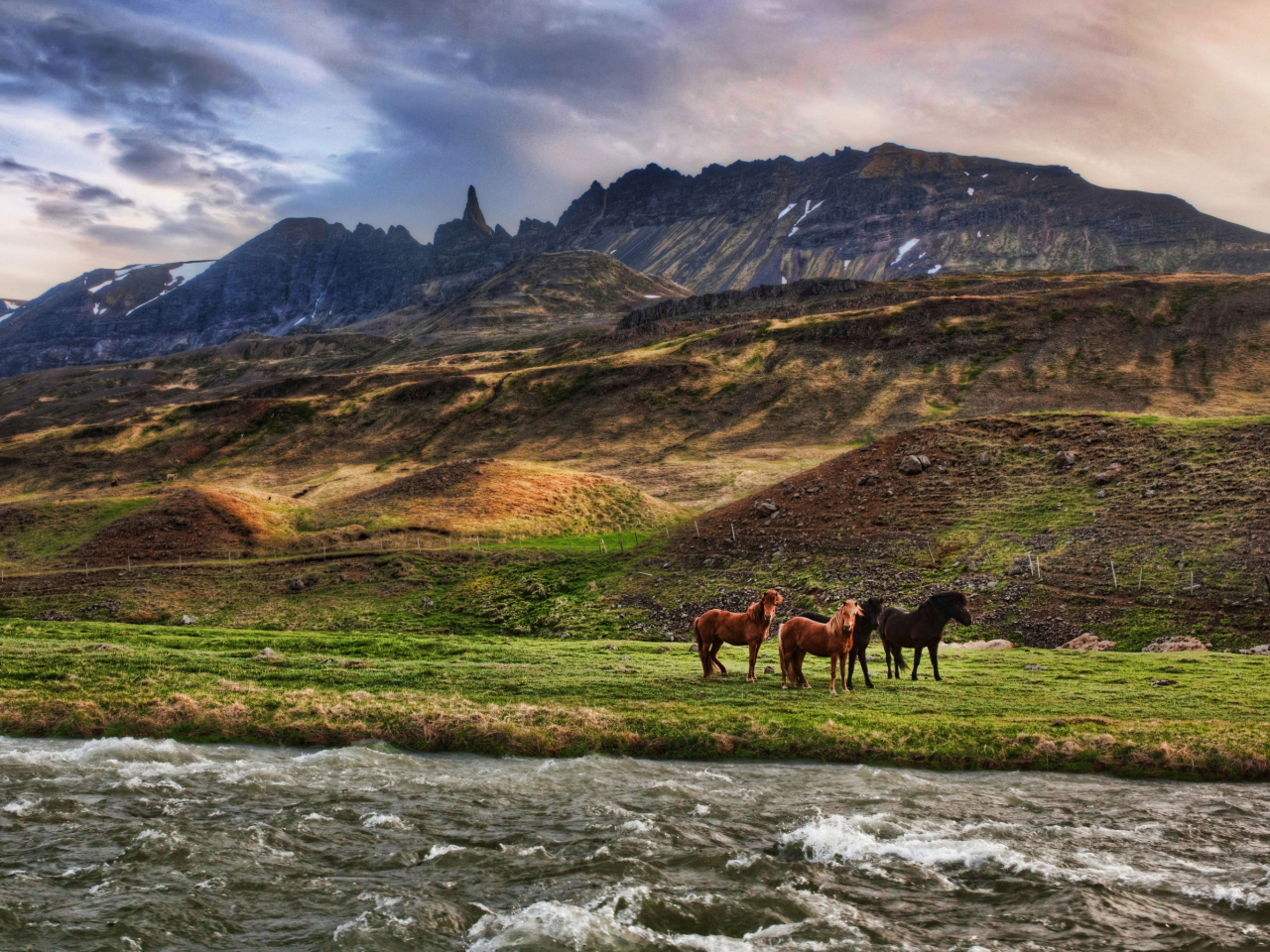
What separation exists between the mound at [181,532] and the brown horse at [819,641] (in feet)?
156

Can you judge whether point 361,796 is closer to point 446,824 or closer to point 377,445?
point 446,824

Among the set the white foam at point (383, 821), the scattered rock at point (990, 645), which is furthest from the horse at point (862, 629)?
the white foam at point (383, 821)

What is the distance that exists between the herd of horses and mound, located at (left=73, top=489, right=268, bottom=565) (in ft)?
150

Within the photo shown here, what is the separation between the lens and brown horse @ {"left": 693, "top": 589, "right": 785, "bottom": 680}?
80.7ft

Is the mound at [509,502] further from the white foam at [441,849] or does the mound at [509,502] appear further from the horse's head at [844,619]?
the white foam at [441,849]

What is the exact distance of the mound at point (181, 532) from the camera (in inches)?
2354

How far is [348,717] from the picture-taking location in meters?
22.6

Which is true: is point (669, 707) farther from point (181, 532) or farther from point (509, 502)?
point (181, 532)

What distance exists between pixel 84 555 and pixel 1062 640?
62.4 m

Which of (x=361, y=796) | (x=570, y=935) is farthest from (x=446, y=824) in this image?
(x=570, y=935)

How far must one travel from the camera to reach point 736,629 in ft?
84.5

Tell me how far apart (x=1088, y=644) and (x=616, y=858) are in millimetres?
28686

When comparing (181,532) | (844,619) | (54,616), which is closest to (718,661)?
(844,619)

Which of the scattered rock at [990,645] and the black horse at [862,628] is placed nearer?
the black horse at [862,628]
